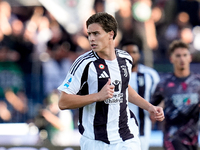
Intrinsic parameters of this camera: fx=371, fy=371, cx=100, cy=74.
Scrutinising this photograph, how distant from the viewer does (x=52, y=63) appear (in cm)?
939

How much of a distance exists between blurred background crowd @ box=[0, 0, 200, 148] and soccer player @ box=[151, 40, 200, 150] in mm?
3015

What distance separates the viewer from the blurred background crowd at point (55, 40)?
8438mm

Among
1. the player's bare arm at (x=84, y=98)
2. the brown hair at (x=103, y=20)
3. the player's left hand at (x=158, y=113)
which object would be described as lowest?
the player's left hand at (x=158, y=113)

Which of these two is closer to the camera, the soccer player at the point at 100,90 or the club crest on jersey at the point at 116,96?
the soccer player at the point at 100,90

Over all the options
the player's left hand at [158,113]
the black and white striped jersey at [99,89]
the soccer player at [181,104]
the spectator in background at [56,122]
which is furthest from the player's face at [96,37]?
the spectator in background at [56,122]

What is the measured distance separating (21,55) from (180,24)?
183 inches

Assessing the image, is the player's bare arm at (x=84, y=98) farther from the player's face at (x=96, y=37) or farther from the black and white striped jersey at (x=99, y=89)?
the player's face at (x=96, y=37)

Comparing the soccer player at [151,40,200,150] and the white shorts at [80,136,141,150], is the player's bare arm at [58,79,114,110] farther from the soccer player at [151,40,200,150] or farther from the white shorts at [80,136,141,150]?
the soccer player at [151,40,200,150]

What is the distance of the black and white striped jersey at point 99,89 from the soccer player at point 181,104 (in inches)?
65.5

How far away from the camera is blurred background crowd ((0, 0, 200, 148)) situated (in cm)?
844

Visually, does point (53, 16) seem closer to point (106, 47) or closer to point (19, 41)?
point (19, 41)

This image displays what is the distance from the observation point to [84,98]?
123 inches

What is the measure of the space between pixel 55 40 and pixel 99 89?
766 centimetres

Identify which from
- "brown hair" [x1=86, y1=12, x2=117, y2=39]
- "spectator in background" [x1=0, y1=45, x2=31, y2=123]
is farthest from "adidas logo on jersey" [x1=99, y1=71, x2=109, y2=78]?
"spectator in background" [x1=0, y1=45, x2=31, y2=123]
